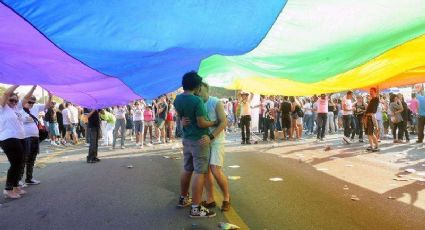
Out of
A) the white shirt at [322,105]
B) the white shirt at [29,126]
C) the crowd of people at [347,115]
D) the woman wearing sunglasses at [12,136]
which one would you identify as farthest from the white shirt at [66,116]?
the woman wearing sunglasses at [12,136]

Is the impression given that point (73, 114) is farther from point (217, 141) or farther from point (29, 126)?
point (217, 141)

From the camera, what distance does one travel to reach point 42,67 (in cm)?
594

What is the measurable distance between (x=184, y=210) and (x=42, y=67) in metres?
2.97

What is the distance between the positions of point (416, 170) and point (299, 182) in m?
2.94

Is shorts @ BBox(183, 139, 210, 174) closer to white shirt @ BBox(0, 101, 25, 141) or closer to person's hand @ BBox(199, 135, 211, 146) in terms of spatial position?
person's hand @ BBox(199, 135, 211, 146)

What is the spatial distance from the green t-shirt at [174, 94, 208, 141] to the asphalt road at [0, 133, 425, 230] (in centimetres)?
109

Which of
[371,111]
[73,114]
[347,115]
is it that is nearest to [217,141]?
[371,111]

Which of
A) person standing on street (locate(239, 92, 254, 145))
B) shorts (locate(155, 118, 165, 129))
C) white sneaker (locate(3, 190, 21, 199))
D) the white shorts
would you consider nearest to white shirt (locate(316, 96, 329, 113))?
person standing on street (locate(239, 92, 254, 145))

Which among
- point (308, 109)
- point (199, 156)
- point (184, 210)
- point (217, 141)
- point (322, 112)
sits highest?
point (308, 109)

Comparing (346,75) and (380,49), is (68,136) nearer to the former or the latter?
(346,75)

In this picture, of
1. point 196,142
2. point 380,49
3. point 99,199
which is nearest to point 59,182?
point 99,199

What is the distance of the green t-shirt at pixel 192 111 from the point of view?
16.8 feet

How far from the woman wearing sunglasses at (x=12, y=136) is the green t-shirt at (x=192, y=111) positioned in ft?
9.83

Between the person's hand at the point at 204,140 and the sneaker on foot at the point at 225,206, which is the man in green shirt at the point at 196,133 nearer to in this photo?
the person's hand at the point at 204,140
